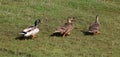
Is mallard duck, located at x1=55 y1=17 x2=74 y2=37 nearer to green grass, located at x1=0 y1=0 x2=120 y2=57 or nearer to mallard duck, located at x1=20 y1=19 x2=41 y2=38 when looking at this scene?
green grass, located at x1=0 y1=0 x2=120 y2=57

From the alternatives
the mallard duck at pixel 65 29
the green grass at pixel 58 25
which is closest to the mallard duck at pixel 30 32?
the green grass at pixel 58 25

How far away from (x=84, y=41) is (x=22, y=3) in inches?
259

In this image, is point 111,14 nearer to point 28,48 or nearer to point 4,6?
point 4,6

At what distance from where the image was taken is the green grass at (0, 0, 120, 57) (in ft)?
49.4

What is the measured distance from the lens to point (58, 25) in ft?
61.4

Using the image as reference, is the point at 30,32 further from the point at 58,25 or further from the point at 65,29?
the point at 58,25

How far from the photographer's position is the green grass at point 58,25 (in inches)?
593

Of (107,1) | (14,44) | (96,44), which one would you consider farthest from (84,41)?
(107,1)

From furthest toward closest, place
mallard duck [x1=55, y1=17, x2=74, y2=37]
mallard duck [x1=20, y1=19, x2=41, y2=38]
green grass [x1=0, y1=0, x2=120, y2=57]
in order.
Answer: mallard duck [x1=55, y1=17, x2=74, y2=37] → mallard duck [x1=20, y1=19, x2=41, y2=38] → green grass [x1=0, y1=0, x2=120, y2=57]

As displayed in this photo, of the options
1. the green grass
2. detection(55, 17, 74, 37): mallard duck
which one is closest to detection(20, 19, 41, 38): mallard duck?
the green grass

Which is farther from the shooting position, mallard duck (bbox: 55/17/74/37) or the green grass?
mallard duck (bbox: 55/17/74/37)

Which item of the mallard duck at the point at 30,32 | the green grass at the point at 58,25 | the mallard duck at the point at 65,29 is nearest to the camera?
the green grass at the point at 58,25

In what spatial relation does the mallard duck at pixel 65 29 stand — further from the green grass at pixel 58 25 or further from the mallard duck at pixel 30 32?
the mallard duck at pixel 30 32

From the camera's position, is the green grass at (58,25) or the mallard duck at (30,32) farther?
the mallard duck at (30,32)
